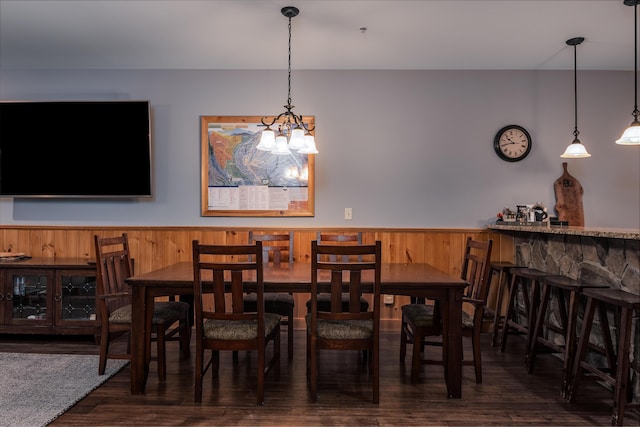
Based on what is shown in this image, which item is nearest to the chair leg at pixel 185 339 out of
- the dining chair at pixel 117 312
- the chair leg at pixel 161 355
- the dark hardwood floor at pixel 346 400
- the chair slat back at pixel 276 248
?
the dining chair at pixel 117 312

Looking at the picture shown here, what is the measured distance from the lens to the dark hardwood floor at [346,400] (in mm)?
2254

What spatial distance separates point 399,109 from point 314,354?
104 inches

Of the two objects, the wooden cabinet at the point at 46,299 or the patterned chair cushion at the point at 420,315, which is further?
the wooden cabinet at the point at 46,299

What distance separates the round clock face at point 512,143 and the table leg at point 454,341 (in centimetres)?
210

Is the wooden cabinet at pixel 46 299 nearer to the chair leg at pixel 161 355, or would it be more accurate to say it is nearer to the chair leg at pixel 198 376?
the chair leg at pixel 161 355

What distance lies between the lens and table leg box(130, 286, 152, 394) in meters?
2.54

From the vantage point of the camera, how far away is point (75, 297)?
3.56 metres

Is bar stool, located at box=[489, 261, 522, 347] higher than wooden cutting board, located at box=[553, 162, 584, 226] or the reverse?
the reverse

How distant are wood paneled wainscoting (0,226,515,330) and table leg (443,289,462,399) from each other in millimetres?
1478

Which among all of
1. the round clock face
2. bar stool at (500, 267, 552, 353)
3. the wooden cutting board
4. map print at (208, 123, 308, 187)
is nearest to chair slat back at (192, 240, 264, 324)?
map print at (208, 123, 308, 187)

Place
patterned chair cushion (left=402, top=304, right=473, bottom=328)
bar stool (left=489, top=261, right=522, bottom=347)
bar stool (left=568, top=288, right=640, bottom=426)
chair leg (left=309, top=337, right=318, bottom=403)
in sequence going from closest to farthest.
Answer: bar stool (left=568, top=288, right=640, bottom=426), chair leg (left=309, top=337, right=318, bottom=403), patterned chair cushion (left=402, top=304, right=473, bottom=328), bar stool (left=489, top=261, right=522, bottom=347)

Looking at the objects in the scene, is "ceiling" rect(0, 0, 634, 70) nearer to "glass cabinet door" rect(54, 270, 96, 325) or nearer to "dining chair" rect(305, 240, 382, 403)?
"dining chair" rect(305, 240, 382, 403)

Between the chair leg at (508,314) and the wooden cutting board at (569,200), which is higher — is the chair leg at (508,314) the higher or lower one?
the lower one

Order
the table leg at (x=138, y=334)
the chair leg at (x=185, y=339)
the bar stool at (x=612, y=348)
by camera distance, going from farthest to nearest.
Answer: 1. the chair leg at (x=185, y=339)
2. the table leg at (x=138, y=334)
3. the bar stool at (x=612, y=348)
